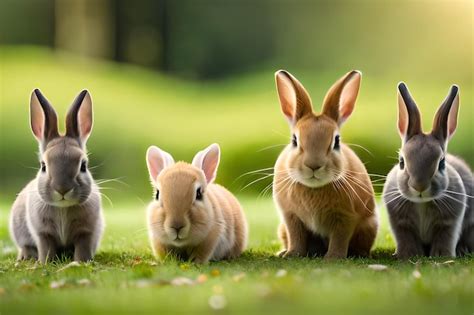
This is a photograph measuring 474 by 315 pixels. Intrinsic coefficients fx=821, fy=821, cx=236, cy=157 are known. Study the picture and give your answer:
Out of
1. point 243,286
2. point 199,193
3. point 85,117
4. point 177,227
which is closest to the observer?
point 243,286

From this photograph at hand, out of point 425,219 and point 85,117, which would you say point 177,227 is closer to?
point 85,117

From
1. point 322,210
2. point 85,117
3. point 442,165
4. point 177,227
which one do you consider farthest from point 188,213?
point 442,165

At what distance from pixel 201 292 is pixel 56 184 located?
6.16 feet

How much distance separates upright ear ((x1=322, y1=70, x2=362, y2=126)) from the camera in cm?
633

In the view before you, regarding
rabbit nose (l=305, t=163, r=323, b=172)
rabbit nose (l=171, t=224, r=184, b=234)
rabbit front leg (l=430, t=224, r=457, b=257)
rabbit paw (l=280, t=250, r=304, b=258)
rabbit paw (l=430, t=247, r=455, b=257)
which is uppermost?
rabbit nose (l=305, t=163, r=323, b=172)

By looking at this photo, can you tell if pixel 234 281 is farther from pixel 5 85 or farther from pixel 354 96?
pixel 5 85

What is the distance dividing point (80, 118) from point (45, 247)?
1.08 m

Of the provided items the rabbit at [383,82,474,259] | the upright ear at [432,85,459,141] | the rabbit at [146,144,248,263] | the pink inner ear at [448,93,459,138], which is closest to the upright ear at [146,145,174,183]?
the rabbit at [146,144,248,263]

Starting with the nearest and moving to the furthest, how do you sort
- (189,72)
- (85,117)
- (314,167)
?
(314,167) < (85,117) < (189,72)

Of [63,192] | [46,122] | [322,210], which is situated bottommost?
[322,210]

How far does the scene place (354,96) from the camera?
6.54 meters

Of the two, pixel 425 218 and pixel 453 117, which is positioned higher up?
pixel 453 117

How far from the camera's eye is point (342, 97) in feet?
21.4

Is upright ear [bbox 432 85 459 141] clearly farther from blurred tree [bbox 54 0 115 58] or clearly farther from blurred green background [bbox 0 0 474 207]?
blurred tree [bbox 54 0 115 58]
